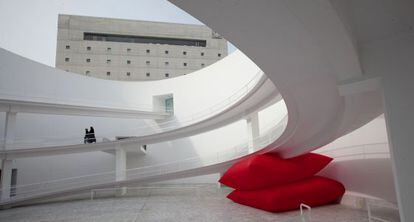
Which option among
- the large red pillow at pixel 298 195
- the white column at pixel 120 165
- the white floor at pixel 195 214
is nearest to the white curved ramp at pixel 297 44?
the white floor at pixel 195 214

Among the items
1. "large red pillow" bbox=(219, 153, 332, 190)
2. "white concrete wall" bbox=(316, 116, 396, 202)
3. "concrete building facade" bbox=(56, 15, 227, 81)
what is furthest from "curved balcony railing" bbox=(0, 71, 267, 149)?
"concrete building facade" bbox=(56, 15, 227, 81)

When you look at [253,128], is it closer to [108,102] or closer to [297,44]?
[297,44]

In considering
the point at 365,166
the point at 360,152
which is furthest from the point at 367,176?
the point at 360,152

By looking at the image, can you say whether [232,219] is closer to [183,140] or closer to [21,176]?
[183,140]

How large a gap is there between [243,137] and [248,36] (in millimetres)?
10611

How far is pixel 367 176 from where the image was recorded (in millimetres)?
7031

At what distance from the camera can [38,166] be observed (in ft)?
43.6

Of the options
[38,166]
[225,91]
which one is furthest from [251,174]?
[38,166]

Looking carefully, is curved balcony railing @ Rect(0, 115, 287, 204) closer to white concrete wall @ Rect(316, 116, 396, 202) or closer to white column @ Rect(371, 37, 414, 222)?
white concrete wall @ Rect(316, 116, 396, 202)

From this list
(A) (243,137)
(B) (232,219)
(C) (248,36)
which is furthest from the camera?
(A) (243,137)

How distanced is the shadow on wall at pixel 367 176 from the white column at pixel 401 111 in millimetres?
4414

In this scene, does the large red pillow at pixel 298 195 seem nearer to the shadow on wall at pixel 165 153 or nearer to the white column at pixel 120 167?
the white column at pixel 120 167

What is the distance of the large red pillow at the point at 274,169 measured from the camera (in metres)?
7.50

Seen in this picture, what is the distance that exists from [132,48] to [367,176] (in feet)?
68.7
